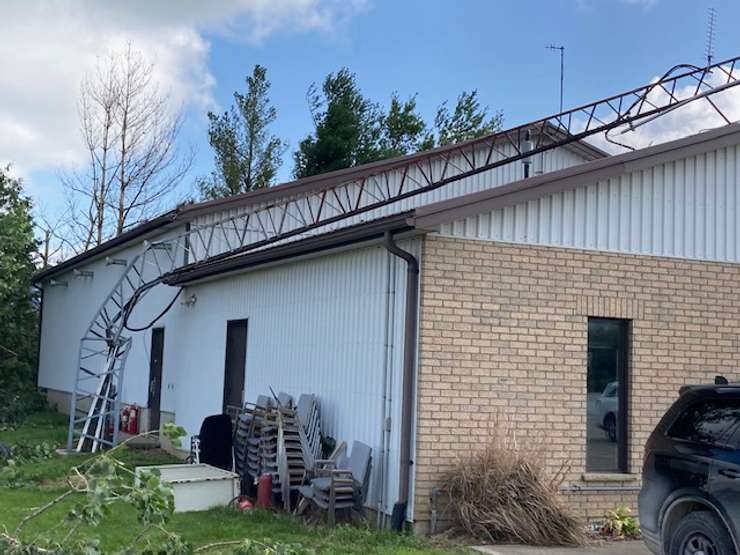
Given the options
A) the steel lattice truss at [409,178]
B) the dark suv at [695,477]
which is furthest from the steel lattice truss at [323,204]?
the dark suv at [695,477]

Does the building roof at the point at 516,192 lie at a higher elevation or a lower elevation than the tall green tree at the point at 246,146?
lower

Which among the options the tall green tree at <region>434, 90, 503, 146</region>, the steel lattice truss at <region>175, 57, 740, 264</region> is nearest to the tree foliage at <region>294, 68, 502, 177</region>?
the tall green tree at <region>434, 90, 503, 146</region>

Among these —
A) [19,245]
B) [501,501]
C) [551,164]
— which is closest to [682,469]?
[501,501]

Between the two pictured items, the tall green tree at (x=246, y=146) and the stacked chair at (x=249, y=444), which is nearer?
the stacked chair at (x=249, y=444)

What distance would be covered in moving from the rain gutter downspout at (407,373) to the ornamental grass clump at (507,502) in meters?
0.48

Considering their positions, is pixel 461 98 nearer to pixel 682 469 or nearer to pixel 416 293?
pixel 416 293

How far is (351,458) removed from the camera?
35.3 ft

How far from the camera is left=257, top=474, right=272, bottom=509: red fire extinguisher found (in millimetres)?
11438

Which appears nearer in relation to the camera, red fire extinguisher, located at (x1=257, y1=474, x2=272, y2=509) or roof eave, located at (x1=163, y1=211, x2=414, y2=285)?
roof eave, located at (x1=163, y1=211, x2=414, y2=285)

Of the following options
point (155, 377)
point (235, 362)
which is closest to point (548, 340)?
point (235, 362)

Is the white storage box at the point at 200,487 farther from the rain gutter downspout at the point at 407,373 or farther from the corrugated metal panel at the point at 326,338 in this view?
the rain gutter downspout at the point at 407,373

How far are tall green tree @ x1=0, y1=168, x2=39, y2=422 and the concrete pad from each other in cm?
1826

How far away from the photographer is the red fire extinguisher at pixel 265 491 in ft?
37.5

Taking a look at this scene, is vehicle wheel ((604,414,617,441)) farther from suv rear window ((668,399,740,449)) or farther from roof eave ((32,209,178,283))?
roof eave ((32,209,178,283))
